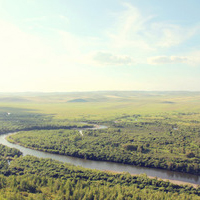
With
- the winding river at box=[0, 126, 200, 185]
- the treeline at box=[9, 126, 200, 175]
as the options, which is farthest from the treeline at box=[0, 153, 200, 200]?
Result: the treeline at box=[9, 126, 200, 175]

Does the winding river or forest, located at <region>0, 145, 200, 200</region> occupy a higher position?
forest, located at <region>0, 145, 200, 200</region>

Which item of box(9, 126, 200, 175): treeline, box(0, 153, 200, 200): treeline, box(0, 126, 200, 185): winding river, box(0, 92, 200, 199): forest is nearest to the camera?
box(0, 153, 200, 200): treeline

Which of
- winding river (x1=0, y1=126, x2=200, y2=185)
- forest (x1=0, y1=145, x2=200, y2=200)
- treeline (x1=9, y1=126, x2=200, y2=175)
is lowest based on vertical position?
winding river (x1=0, y1=126, x2=200, y2=185)

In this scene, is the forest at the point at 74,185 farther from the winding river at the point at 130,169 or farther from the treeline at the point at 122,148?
the treeline at the point at 122,148

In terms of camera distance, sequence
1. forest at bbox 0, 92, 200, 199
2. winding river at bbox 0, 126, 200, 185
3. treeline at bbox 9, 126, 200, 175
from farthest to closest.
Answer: treeline at bbox 9, 126, 200, 175 < winding river at bbox 0, 126, 200, 185 < forest at bbox 0, 92, 200, 199

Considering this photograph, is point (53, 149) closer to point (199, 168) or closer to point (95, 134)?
point (95, 134)

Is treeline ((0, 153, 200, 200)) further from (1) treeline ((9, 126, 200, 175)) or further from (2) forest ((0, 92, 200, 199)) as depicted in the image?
(1) treeline ((9, 126, 200, 175))

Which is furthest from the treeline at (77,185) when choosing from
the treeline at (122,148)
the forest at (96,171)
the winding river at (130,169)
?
the treeline at (122,148)

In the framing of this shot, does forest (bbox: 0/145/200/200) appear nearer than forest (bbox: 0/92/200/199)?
Yes

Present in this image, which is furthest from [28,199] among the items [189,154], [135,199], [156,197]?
[189,154]
